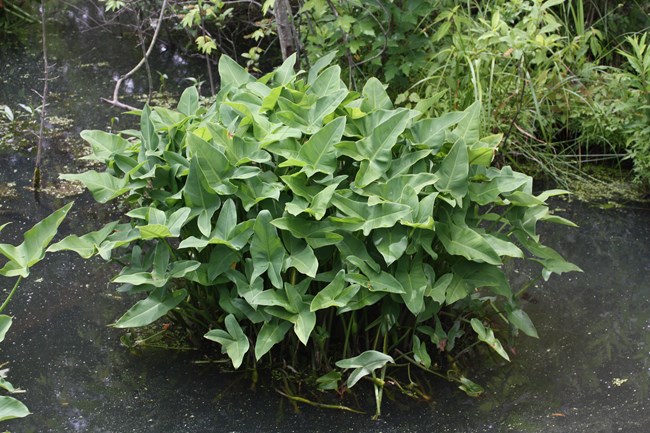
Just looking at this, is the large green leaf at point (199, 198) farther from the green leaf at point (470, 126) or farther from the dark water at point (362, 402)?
the green leaf at point (470, 126)

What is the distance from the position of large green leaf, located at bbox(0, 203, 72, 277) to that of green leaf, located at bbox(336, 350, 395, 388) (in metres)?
0.94

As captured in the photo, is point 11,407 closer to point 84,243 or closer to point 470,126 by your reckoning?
point 84,243

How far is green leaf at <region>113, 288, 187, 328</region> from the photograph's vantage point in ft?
8.38

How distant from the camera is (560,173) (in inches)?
164

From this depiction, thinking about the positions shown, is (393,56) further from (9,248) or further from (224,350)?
(9,248)

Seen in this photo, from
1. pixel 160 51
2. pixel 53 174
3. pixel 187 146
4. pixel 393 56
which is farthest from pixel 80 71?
pixel 187 146

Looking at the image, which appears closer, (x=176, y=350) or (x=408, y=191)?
(x=408, y=191)

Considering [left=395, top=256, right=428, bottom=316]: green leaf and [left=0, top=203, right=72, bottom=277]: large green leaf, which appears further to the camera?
[left=395, top=256, right=428, bottom=316]: green leaf

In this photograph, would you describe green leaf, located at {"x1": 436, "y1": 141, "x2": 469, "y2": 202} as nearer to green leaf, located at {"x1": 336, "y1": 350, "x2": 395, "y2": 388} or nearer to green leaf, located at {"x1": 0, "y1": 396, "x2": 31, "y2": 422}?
green leaf, located at {"x1": 336, "y1": 350, "x2": 395, "y2": 388}

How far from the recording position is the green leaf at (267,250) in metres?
2.49

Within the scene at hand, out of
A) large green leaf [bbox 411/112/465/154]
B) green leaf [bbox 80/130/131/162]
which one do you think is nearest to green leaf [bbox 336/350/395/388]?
large green leaf [bbox 411/112/465/154]

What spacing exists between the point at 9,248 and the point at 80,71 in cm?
358

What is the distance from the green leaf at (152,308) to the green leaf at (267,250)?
0.92 ft

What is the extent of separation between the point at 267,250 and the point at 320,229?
0.18 m
